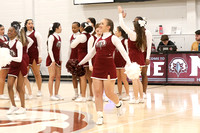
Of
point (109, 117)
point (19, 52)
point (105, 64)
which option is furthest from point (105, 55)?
point (19, 52)

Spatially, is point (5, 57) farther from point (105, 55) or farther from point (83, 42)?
point (83, 42)

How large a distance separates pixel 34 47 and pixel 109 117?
3.55 meters

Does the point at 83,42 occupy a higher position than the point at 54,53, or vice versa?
the point at 83,42

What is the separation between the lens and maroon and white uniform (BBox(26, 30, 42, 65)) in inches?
374

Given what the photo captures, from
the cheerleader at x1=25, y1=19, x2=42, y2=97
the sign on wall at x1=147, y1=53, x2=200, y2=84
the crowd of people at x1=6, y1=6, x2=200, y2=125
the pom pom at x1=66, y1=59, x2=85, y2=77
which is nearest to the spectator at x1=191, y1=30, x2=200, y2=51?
the sign on wall at x1=147, y1=53, x2=200, y2=84

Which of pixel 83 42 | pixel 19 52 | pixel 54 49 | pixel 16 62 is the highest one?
pixel 83 42

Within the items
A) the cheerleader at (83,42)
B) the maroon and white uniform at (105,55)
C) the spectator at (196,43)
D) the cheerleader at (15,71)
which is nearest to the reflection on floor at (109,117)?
the cheerleader at (15,71)

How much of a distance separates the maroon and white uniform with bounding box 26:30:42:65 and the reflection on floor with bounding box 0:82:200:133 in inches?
38.6

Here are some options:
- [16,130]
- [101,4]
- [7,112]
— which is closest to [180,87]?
[101,4]

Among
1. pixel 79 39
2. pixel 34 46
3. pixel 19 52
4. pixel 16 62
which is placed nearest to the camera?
pixel 19 52

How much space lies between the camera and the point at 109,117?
22.0 feet

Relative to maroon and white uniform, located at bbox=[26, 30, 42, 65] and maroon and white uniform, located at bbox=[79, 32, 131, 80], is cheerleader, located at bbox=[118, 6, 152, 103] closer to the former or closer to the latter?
maroon and white uniform, located at bbox=[79, 32, 131, 80]

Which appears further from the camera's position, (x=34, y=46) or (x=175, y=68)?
(x=175, y=68)

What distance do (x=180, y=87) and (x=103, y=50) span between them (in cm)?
560
